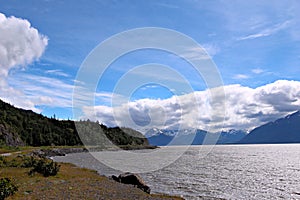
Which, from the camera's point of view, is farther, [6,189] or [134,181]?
[134,181]

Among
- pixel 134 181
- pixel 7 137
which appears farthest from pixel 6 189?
pixel 7 137

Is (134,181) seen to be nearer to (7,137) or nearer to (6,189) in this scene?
(6,189)

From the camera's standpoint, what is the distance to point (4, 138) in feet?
505

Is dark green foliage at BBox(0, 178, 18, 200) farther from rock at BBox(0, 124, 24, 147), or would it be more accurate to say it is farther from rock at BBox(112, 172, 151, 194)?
rock at BBox(0, 124, 24, 147)

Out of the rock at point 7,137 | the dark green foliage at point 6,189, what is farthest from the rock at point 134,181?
the rock at point 7,137

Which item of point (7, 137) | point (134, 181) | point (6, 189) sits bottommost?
point (134, 181)

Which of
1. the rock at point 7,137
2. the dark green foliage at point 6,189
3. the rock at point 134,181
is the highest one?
the rock at point 7,137

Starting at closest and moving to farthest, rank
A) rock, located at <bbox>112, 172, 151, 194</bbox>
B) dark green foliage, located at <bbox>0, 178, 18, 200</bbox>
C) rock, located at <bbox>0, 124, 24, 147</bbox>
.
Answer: dark green foliage, located at <bbox>0, 178, 18, 200</bbox>
rock, located at <bbox>112, 172, 151, 194</bbox>
rock, located at <bbox>0, 124, 24, 147</bbox>

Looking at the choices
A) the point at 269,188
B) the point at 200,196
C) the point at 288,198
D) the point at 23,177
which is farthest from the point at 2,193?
the point at 269,188

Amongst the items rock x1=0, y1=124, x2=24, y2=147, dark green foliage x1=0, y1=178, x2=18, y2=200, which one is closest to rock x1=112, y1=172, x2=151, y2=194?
dark green foliage x1=0, y1=178, x2=18, y2=200

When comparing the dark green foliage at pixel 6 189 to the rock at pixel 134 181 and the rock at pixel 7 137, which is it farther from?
the rock at pixel 7 137

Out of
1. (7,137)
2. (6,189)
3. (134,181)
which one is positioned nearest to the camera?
(6,189)

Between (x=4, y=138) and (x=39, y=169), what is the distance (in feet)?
404

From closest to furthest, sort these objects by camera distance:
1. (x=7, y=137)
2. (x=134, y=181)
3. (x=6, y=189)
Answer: (x=6, y=189) < (x=134, y=181) < (x=7, y=137)
